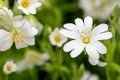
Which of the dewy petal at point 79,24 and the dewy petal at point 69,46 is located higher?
the dewy petal at point 79,24

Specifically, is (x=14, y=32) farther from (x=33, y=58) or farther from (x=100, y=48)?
(x=33, y=58)

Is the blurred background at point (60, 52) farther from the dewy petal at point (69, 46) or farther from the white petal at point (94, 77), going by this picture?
the dewy petal at point (69, 46)

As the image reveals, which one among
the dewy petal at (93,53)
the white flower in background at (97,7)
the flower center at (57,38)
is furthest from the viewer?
the white flower in background at (97,7)

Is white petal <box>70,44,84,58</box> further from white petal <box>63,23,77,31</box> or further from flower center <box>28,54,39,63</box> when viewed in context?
flower center <box>28,54,39,63</box>

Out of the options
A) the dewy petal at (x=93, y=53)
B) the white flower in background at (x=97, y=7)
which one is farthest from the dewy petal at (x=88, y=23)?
the white flower in background at (x=97, y=7)

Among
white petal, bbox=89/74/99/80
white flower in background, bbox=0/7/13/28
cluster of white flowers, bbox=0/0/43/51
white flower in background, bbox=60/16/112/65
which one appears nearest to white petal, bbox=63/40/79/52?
white flower in background, bbox=60/16/112/65

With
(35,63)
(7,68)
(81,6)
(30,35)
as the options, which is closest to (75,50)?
(30,35)

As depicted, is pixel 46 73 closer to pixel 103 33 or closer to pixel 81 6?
pixel 81 6
